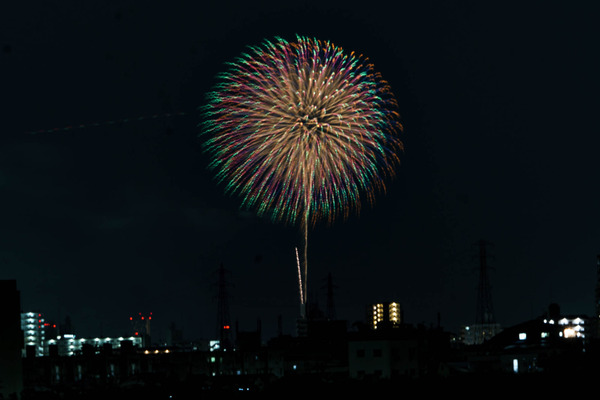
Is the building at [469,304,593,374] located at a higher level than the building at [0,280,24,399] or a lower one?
lower

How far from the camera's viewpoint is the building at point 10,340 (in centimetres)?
6291

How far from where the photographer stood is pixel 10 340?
63969 millimetres

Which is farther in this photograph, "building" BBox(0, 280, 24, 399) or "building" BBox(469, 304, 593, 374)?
"building" BBox(469, 304, 593, 374)

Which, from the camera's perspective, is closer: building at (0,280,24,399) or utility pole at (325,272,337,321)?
building at (0,280,24,399)

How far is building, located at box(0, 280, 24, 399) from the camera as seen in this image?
62.9m

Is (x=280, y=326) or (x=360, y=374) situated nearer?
(x=360, y=374)

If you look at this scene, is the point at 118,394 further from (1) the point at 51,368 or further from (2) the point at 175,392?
(1) the point at 51,368

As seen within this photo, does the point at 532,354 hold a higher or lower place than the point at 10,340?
lower

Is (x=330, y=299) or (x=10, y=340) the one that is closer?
(x=10, y=340)

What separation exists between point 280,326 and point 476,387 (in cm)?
11999

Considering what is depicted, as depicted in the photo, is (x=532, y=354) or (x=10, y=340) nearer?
(x=10, y=340)

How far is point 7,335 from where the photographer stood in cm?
6366

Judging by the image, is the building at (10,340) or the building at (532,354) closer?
the building at (10,340)

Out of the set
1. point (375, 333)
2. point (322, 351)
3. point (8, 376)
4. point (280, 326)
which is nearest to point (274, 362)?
point (322, 351)
